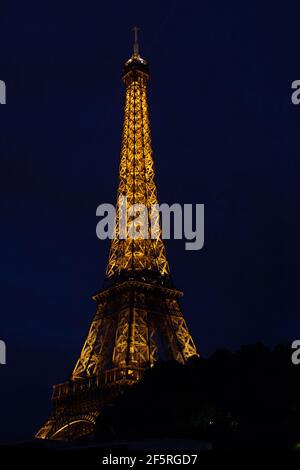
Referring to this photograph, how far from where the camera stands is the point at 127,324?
220ft

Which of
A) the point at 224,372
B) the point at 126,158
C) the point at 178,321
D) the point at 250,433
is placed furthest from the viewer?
the point at 126,158

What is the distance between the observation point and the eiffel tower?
2574 inches

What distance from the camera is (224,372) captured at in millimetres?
48375

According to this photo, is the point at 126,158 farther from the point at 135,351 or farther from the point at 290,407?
the point at 290,407

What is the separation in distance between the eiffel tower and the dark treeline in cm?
1186

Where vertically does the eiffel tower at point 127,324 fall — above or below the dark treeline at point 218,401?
above

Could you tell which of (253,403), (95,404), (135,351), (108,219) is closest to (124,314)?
(135,351)

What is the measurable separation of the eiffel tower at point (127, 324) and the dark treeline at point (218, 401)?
11.9m

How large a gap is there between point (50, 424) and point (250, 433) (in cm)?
2977

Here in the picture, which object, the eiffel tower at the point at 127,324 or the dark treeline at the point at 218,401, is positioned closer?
the dark treeline at the point at 218,401

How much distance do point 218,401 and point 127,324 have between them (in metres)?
20.7

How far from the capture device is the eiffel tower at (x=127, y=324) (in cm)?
6538
